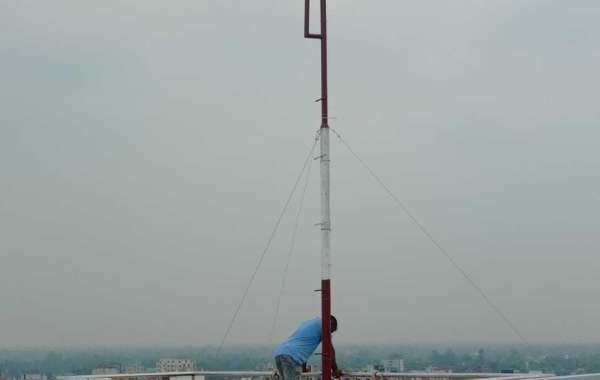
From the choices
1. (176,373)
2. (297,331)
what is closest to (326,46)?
(297,331)

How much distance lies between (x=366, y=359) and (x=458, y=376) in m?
1.77

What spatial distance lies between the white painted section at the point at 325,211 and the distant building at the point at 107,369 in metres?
4.32

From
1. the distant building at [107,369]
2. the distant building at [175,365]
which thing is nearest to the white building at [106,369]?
the distant building at [107,369]

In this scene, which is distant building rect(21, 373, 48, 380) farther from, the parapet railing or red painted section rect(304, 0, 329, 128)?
red painted section rect(304, 0, 329, 128)

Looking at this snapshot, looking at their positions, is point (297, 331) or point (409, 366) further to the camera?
point (409, 366)

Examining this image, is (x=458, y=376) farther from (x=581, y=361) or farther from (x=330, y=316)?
(x=330, y=316)

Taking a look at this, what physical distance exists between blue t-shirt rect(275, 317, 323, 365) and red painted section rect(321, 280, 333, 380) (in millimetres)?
276

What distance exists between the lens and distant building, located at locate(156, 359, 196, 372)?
14.2 m

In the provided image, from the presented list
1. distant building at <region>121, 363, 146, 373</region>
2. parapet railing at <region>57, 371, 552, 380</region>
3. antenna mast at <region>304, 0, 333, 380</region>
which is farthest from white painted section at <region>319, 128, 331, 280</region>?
distant building at <region>121, 363, 146, 373</region>

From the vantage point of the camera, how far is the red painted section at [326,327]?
10.0 metres

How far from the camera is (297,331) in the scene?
10656 millimetres

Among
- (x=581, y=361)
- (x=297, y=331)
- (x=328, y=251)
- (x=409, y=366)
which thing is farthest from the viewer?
(x=409, y=366)

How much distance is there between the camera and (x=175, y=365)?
14.4 metres

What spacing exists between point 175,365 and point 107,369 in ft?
4.38
